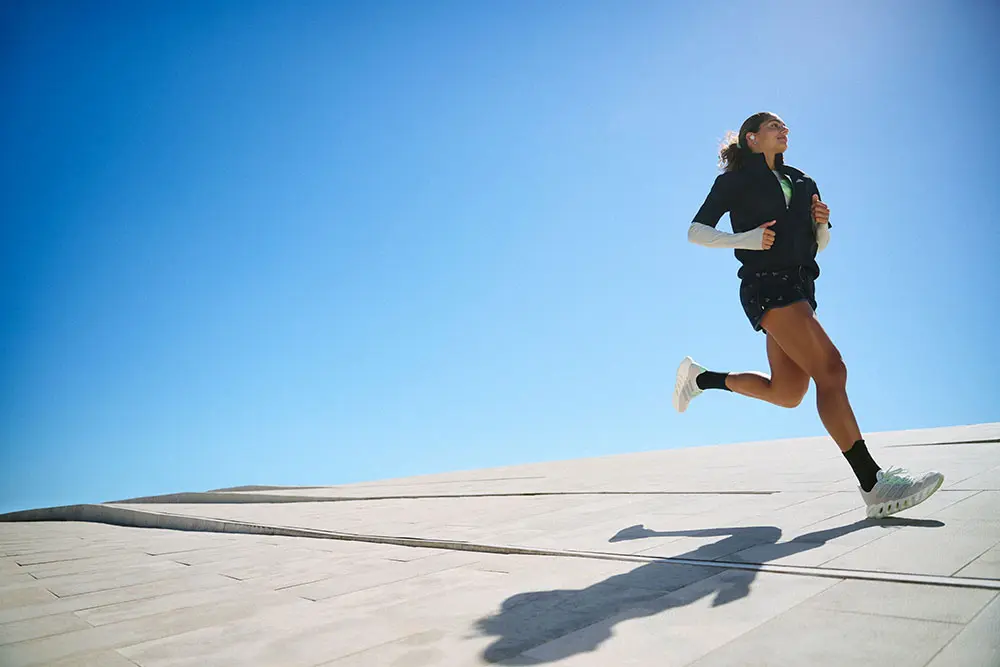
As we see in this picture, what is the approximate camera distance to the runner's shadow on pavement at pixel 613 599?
1.58 metres

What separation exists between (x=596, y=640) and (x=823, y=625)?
1.73 feet

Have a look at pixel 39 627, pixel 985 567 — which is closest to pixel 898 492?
pixel 985 567

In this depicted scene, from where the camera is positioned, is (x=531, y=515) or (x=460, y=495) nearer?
(x=531, y=515)

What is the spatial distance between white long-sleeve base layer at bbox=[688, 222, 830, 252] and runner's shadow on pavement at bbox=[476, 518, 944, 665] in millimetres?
1368

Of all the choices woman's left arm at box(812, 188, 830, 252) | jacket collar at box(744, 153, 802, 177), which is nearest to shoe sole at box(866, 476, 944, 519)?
woman's left arm at box(812, 188, 830, 252)

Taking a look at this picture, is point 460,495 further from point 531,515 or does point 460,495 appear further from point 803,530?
point 803,530

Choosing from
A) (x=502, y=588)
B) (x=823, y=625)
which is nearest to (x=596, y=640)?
(x=823, y=625)

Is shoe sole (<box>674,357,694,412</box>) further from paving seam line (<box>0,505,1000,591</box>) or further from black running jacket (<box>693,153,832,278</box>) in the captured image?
paving seam line (<box>0,505,1000,591</box>)

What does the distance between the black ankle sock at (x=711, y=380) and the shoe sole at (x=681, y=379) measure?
0.11 metres

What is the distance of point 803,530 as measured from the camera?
8.77ft

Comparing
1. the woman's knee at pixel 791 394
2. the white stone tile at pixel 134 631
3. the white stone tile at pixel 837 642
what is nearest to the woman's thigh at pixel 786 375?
the woman's knee at pixel 791 394

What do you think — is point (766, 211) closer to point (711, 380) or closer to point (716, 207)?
point (716, 207)

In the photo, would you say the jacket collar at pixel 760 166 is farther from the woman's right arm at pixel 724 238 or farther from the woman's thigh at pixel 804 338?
the woman's thigh at pixel 804 338

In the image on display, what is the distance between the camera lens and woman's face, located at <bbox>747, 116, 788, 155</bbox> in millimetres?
3490
